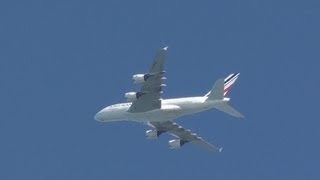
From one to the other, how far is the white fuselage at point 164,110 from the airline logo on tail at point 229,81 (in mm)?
8252

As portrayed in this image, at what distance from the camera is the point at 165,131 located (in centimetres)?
17812

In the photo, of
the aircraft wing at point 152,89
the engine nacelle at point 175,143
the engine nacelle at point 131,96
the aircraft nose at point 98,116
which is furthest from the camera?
the engine nacelle at point 175,143

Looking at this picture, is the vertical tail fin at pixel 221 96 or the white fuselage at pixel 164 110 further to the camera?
the white fuselage at pixel 164 110

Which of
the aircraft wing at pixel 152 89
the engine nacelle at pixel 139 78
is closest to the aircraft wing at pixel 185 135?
the aircraft wing at pixel 152 89

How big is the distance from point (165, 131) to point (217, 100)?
2185 cm

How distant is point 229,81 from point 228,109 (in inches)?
422

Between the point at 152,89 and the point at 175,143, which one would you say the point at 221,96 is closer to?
the point at 152,89

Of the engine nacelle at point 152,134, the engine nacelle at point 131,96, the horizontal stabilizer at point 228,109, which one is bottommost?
the engine nacelle at point 152,134

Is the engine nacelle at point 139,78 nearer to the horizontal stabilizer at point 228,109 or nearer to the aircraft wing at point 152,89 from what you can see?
the aircraft wing at point 152,89

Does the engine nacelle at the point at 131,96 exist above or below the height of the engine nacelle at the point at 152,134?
above

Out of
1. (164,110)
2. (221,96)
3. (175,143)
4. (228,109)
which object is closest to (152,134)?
(175,143)

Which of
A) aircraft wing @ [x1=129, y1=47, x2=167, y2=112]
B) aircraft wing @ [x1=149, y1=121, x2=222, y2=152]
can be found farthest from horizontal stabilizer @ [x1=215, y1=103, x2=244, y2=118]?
aircraft wing @ [x1=149, y1=121, x2=222, y2=152]

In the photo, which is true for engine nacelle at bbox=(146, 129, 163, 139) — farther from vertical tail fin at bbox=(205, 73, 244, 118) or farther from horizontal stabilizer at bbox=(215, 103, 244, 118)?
horizontal stabilizer at bbox=(215, 103, 244, 118)

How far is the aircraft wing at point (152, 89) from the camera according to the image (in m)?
154
